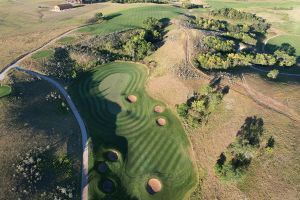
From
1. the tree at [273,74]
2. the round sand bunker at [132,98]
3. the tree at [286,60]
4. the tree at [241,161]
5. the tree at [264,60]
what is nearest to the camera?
the tree at [241,161]

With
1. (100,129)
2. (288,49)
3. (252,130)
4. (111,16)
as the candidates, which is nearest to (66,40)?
(111,16)

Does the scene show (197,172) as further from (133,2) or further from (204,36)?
(133,2)

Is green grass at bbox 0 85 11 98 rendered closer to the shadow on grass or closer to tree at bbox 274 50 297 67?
the shadow on grass

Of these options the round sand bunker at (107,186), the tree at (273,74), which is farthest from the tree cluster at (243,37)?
the round sand bunker at (107,186)

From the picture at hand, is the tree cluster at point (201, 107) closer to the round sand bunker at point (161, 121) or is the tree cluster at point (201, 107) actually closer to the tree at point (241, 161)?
the round sand bunker at point (161, 121)

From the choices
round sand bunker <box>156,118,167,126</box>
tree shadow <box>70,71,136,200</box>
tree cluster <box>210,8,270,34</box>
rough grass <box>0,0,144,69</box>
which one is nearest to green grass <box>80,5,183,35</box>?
rough grass <box>0,0,144,69</box>

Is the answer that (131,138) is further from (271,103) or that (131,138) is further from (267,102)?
(271,103)
